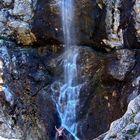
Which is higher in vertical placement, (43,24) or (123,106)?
(43,24)

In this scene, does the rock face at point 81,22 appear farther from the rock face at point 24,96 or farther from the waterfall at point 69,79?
the rock face at point 24,96

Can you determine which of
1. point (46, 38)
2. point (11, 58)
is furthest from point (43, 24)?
point (11, 58)

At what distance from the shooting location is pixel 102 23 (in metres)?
19.1

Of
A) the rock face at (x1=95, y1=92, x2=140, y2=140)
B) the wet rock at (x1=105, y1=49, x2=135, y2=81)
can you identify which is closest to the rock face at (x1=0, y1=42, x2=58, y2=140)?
the wet rock at (x1=105, y1=49, x2=135, y2=81)

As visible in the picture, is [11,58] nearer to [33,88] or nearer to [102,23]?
[33,88]

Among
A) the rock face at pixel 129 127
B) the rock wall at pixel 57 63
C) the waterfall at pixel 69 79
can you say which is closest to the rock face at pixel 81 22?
the rock wall at pixel 57 63

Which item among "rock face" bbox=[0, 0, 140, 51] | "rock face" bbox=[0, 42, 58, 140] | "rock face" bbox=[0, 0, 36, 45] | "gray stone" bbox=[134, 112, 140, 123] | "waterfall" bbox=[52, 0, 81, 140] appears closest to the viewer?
"gray stone" bbox=[134, 112, 140, 123]

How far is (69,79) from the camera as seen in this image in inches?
790

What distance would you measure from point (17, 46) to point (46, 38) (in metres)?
1.54

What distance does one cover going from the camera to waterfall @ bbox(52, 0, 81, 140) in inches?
760

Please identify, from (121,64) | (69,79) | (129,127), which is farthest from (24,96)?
(129,127)

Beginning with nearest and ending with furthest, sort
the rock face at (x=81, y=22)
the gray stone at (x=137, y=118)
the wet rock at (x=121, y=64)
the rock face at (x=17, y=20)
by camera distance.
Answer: the gray stone at (x=137, y=118) < the wet rock at (x=121, y=64) < the rock face at (x=81, y=22) < the rock face at (x=17, y=20)

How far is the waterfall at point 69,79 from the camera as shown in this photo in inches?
760

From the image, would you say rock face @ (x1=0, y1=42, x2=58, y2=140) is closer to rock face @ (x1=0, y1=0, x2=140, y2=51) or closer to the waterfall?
the waterfall
